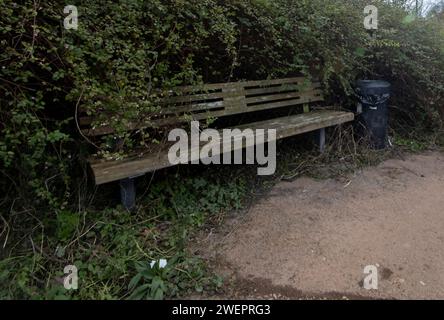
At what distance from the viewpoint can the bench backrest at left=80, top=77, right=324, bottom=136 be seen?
307cm

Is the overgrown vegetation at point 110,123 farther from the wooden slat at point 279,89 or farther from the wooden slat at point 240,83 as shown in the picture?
the wooden slat at point 279,89

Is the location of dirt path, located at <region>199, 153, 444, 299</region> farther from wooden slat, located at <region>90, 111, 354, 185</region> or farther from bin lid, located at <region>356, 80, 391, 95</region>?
bin lid, located at <region>356, 80, 391, 95</region>

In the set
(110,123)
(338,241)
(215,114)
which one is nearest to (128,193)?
(110,123)

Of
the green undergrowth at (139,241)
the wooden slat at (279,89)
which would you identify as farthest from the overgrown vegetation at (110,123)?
the wooden slat at (279,89)

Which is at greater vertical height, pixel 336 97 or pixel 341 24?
pixel 341 24

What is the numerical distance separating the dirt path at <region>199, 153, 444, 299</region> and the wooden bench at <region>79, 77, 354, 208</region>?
71 centimetres

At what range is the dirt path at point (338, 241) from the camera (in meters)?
2.28

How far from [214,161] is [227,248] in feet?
3.68

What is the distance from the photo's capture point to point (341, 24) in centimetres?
440

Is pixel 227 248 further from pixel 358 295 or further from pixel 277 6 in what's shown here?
pixel 277 6

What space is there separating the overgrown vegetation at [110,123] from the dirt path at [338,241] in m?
0.32

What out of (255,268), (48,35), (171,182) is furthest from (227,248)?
(48,35)

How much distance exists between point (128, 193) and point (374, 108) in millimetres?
3436

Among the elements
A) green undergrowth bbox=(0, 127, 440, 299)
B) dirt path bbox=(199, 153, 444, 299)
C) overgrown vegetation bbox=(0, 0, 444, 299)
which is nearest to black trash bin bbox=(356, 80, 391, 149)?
dirt path bbox=(199, 153, 444, 299)
